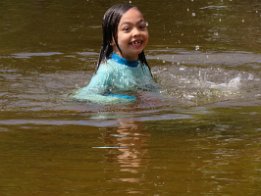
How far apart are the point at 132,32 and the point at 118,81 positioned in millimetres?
412

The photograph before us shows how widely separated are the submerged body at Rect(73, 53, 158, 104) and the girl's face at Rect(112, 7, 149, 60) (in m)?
0.15

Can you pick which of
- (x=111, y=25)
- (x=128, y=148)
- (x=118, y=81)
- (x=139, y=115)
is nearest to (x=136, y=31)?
(x=111, y=25)

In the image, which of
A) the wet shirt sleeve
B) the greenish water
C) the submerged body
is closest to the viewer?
the greenish water

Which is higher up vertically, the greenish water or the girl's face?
the girl's face

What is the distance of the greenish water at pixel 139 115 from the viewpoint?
142 inches

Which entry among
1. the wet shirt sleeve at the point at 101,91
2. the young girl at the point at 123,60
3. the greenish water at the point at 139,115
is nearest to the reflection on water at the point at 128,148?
the greenish water at the point at 139,115

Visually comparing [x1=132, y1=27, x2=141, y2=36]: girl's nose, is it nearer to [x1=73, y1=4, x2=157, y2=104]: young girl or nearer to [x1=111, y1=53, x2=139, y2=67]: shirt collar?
[x1=73, y1=4, x2=157, y2=104]: young girl

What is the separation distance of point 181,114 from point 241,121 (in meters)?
0.47

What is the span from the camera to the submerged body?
6.13 meters

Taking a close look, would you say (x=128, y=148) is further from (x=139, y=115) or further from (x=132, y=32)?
(x=132, y=32)

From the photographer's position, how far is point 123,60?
21.4 feet

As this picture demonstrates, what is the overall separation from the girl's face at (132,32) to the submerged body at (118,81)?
6.1 inches

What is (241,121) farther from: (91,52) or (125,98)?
(91,52)

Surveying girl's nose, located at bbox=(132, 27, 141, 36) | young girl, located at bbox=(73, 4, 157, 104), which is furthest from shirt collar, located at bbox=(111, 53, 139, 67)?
girl's nose, located at bbox=(132, 27, 141, 36)
